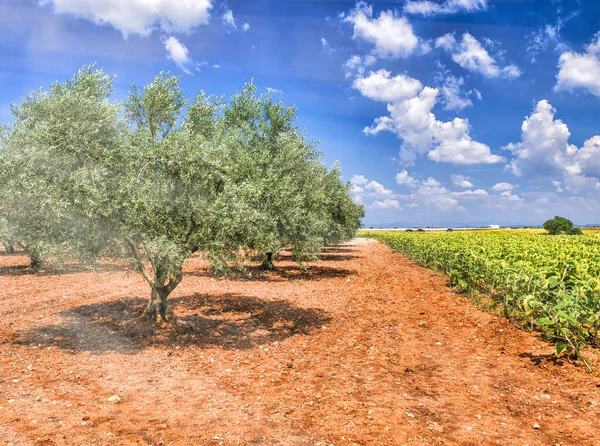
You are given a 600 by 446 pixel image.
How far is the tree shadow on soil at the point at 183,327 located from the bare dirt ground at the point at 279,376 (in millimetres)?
90

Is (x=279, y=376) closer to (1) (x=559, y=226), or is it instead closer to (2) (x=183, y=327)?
(2) (x=183, y=327)

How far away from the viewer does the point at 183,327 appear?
15.8 meters

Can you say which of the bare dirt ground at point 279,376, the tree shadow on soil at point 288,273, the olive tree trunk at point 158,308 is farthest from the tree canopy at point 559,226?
the olive tree trunk at point 158,308

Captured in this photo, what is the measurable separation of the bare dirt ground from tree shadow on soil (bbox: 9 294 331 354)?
0.09 meters

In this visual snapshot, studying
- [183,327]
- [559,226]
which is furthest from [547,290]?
[559,226]

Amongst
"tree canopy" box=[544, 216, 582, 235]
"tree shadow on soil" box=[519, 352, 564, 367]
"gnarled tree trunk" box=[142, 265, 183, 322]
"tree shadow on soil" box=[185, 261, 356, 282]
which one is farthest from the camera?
"tree canopy" box=[544, 216, 582, 235]

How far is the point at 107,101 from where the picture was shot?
15.7 meters

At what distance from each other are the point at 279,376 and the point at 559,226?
134 m

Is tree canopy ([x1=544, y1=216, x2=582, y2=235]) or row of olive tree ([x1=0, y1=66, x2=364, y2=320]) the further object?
tree canopy ([x1=544, y1=216, x2=582, y2=235])

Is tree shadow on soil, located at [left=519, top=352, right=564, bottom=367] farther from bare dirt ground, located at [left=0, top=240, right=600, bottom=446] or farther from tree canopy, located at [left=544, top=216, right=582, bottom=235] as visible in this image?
tree canopy, located at [left=544, top=216, right=582, bottom=235]

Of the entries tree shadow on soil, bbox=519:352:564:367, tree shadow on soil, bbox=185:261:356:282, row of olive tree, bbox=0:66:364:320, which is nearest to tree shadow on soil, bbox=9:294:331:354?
row of olive tree, bbox=0:66:364:320

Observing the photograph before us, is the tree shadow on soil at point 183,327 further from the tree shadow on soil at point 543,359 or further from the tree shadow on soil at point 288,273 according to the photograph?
the tree shadow on soil at point 288,273

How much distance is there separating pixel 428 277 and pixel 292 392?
25.0m

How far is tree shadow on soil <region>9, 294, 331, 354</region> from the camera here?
14.2 metres
